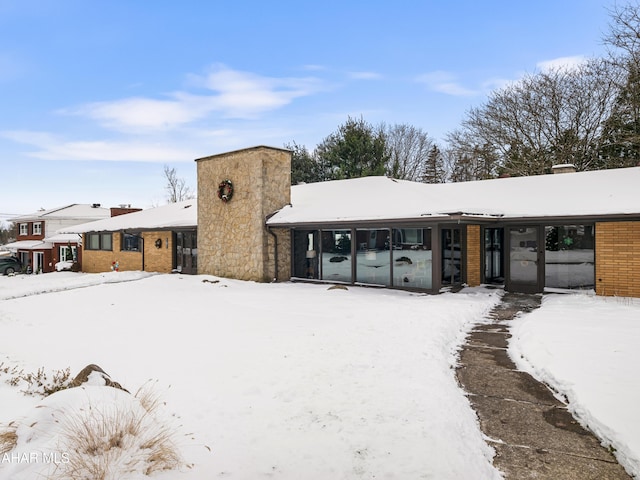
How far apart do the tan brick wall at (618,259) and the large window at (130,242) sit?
2035 centimetres

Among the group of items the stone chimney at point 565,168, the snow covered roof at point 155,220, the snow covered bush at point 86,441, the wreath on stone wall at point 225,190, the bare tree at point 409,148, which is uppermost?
the bare tree at point 409,148

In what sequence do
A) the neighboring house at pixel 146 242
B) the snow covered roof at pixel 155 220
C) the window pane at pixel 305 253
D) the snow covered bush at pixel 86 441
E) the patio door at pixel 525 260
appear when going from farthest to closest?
the snow covered roof at pixel 155 220
the neighboring house at pixel 146 242
the window pane at pixel 305 253
the patio door at pixel 525 260
the snow covered bush at pixel 86 441

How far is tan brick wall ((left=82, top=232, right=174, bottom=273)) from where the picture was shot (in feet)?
66.4

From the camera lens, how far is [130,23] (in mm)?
12508

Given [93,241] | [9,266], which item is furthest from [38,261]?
[93,241]

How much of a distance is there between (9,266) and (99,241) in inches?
579

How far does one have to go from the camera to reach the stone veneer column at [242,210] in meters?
15.4

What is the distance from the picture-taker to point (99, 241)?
2391 cm

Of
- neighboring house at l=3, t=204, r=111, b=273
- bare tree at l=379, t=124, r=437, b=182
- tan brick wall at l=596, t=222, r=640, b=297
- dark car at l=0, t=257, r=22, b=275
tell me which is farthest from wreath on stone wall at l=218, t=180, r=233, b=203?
dark car at l=0, t=257, r=22, b=275

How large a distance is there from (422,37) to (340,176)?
15.5 m

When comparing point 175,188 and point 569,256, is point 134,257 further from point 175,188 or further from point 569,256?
point 175,188

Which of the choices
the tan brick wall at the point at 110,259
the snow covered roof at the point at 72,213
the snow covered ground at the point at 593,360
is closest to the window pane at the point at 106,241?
the tan brick wall at the point at 110,259

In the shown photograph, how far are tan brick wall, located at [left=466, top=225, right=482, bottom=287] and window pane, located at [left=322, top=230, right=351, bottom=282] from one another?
164 inches

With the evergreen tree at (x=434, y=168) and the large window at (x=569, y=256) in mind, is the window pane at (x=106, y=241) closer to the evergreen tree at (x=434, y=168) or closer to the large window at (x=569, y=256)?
the large window at (x=569, y=256)
